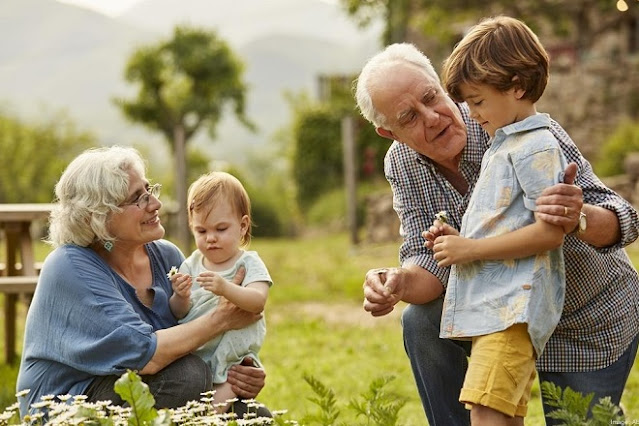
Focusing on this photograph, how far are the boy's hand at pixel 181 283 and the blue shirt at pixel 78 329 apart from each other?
0.54 ft

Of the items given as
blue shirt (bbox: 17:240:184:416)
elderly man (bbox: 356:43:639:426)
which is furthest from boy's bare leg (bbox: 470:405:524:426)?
blue shirt (bbox: 17:240:184:416)

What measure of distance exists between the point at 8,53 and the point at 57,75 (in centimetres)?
1249

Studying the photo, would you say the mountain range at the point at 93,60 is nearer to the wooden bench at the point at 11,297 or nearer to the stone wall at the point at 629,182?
the stone wall at the point at 629,182

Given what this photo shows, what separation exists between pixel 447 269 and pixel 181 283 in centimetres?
95

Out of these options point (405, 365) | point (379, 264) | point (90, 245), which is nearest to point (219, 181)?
point (90, 245)

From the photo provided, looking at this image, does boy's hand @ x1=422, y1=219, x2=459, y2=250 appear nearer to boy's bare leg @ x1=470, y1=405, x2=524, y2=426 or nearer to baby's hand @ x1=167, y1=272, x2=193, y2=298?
boy's bare leg @ x1=470, y1=405, x2=524, y2=426

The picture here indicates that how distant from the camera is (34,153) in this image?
32594 millimetres

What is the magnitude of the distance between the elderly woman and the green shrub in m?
12.2

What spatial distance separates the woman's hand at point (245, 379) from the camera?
360 cm

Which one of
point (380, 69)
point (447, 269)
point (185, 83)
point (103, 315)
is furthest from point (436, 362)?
point (185, 83)

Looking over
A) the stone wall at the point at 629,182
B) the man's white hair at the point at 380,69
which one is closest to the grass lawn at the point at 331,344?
the man's white hair at the point at 380,69

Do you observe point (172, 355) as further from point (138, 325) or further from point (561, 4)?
point (561, 4)

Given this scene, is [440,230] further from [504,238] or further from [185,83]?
[185,83]

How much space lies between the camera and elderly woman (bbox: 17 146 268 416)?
3346 millimetres
